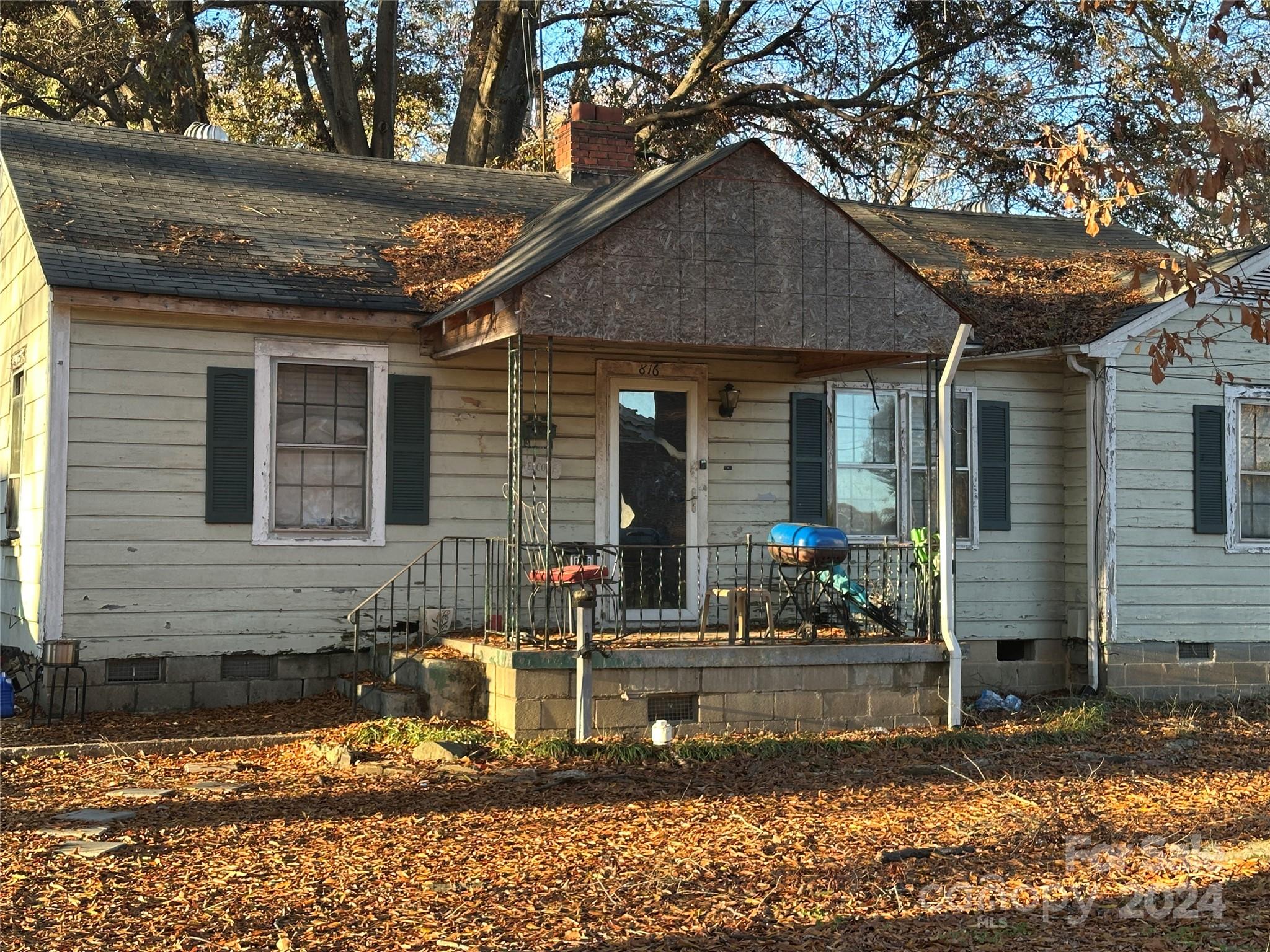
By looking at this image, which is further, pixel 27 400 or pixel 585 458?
pixel 585 458

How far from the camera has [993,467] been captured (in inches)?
503

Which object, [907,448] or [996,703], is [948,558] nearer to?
[996,703]

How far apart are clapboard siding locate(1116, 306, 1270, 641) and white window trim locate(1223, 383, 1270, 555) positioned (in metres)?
0.07

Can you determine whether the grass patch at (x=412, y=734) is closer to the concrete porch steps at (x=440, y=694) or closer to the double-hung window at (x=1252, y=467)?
the concrete porch steps at (x=440, y=694)

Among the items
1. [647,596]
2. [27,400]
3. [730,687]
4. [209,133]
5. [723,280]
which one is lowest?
[730,687]

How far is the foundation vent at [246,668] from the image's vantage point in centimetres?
1052

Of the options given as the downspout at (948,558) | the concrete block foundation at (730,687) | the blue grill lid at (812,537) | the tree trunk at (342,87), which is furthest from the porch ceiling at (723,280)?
the tree trunk at (342,87)

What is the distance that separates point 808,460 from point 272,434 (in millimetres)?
4731

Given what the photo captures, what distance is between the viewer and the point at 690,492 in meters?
11.8

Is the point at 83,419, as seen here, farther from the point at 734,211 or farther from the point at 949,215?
the point at 949,215

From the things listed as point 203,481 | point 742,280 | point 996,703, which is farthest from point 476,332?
point 996,703

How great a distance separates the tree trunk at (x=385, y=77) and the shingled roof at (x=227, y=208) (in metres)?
7.43

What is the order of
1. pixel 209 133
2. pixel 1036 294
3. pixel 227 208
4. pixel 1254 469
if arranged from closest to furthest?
pixel 227 208 < pixel 1254 469 < pixel 1036 294 < pixel 209 133

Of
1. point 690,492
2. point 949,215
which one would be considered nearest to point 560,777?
point 690,492
